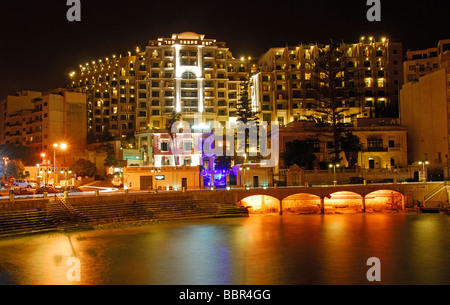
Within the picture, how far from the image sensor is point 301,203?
49.4 m

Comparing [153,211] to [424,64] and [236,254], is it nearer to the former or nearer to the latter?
[236,254]

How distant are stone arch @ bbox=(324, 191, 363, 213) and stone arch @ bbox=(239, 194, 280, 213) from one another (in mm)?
6400

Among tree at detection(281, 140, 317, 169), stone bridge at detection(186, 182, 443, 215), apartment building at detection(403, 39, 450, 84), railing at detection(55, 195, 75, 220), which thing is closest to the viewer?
railing at detection(55, 195, 75, 220)

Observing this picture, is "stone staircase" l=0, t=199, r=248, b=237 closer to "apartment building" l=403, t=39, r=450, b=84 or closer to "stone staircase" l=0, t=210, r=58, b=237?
"stone staircase" l=0, t=210, r=58, b=237

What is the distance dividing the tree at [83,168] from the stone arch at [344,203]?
126ft

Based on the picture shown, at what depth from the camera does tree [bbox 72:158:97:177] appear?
6353 cm

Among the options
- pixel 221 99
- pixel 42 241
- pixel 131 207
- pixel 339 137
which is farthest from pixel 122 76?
pixel 42 241

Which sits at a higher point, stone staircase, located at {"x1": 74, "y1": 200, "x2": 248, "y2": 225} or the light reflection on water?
stone staircase, located at {"x1": 74, "y1": 200, "x2": 248, "y2": 225}

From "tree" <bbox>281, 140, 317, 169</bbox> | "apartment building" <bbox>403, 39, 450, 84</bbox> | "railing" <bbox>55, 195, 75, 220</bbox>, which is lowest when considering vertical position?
"railing" <bbox>55, 195, 75, 220</bbox>

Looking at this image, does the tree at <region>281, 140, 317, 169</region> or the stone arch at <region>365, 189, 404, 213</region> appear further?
the tree at <region>281, 140, 317, 169</region>

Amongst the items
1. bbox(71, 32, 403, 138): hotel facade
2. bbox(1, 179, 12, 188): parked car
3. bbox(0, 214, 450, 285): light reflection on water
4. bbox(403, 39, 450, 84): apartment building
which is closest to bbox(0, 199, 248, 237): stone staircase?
bbox(0, 214, 450, 285): light reflection on water

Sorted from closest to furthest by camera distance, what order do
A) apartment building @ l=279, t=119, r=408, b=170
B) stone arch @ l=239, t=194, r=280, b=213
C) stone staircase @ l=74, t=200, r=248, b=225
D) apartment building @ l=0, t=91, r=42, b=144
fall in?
stone staircase @ l=74, t=200, r=248, b=225
stone arch @ l=239, t=194, r=280, b=213
apartment building @ l=279, t=119, r=408, b=170
apartment building @ l=0, t=91, r=42, b=144

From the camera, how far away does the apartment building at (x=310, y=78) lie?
3199 inches
